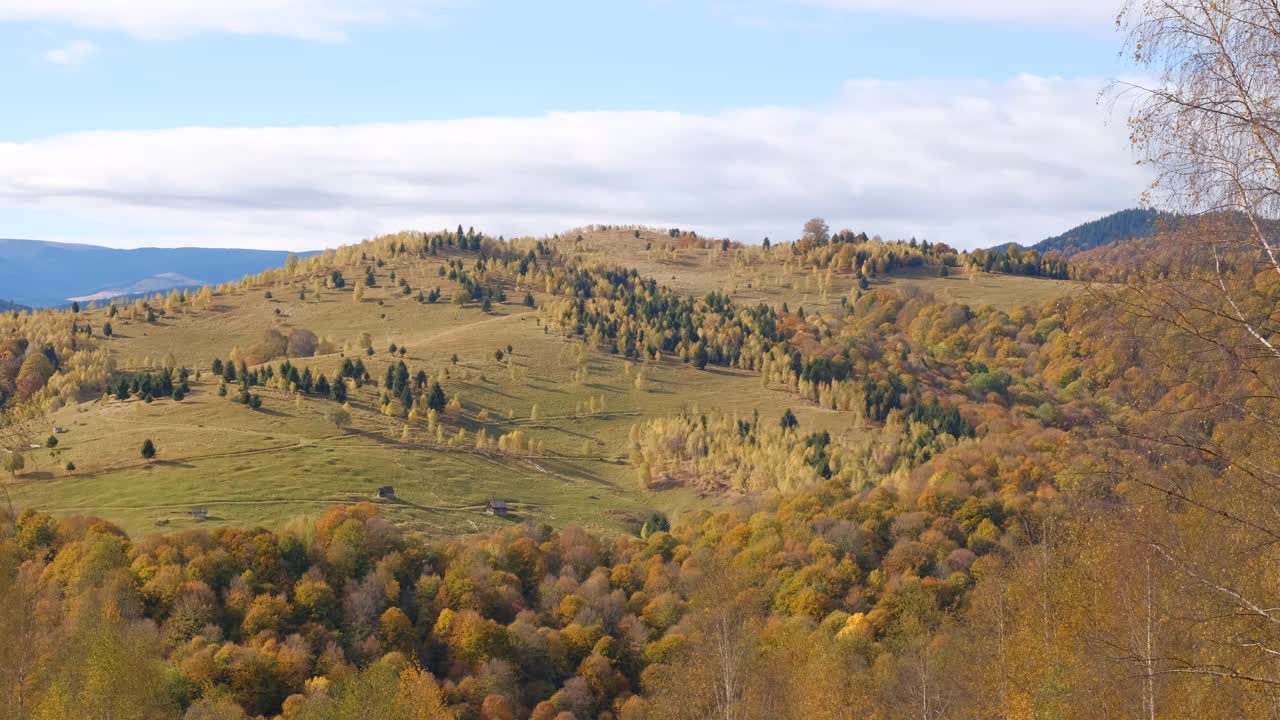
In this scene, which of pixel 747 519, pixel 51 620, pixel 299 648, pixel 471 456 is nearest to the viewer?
pixel 51 620

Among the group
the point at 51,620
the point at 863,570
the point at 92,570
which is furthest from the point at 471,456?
the point at 51,620

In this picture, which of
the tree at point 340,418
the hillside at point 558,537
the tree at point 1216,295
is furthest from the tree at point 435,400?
the tree at point 1216,295

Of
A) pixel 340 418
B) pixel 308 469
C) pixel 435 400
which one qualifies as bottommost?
pixel 308 469

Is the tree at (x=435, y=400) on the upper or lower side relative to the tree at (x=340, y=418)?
upper

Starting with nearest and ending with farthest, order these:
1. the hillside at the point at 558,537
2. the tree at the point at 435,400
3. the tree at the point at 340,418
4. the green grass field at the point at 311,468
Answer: the hillside at the point at 558,537 < the green grass field at the point at 311,468 < the tree at the point at 340,418 < the tree at the point at 435,400

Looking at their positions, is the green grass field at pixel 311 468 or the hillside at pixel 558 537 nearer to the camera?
the hillside at pixel 558 537

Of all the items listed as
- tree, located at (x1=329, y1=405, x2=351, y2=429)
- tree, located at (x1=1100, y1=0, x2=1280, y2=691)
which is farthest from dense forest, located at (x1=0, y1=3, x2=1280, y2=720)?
tree, located at (x1=329, y1=405, x2=351, y2=429)

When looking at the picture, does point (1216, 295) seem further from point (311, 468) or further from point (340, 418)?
point (340, 418)

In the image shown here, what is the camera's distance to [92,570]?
9350 centimetres

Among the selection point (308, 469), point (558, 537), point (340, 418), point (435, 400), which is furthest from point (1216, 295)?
point (435, 400)

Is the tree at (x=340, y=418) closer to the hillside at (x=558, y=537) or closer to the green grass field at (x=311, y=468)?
the hillside at (x=558, y=537)

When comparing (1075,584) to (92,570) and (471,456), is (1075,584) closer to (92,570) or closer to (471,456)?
(92,570)

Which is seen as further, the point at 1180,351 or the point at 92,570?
the point at 92,570

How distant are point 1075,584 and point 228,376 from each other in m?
169
